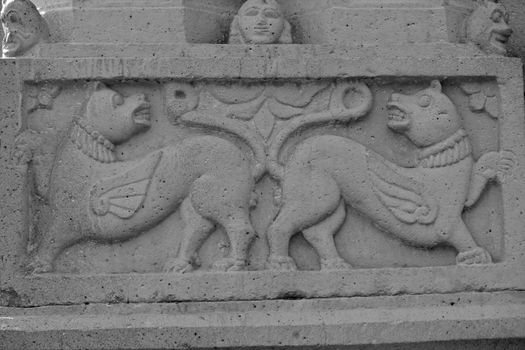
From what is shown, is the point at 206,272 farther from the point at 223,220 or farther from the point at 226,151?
the point at 226,151

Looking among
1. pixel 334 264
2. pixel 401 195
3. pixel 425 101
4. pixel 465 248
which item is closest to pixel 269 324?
pixel 334 264

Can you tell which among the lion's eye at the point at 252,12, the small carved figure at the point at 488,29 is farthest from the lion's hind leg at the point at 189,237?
the small carved figure at the point at 488,29

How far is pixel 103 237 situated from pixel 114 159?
11.3 inches

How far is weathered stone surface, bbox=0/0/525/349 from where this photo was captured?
357cm

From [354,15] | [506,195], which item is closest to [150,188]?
[354,15]

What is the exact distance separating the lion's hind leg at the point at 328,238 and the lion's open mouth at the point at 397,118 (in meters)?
0.35

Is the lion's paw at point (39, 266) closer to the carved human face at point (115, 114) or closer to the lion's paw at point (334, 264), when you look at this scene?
the carved human face at point (115, 114)

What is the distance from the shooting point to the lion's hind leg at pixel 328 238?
11.9 ft

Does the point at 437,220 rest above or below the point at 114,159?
below

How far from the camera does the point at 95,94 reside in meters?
3.66

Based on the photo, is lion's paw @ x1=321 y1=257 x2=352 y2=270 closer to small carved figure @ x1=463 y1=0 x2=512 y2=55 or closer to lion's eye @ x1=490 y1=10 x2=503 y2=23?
small carved figure @ x1=463 y1=0 x2=512 y2=55

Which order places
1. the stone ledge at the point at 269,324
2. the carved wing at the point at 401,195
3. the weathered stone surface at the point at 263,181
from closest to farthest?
the stone ledge at the point at 269,324 < the weathered stone surface at the point at 263,181 < the carved wing at the point at 401,195

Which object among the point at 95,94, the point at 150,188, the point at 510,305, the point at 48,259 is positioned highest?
the point at 95,94

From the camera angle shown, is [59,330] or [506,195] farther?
[506,195]
